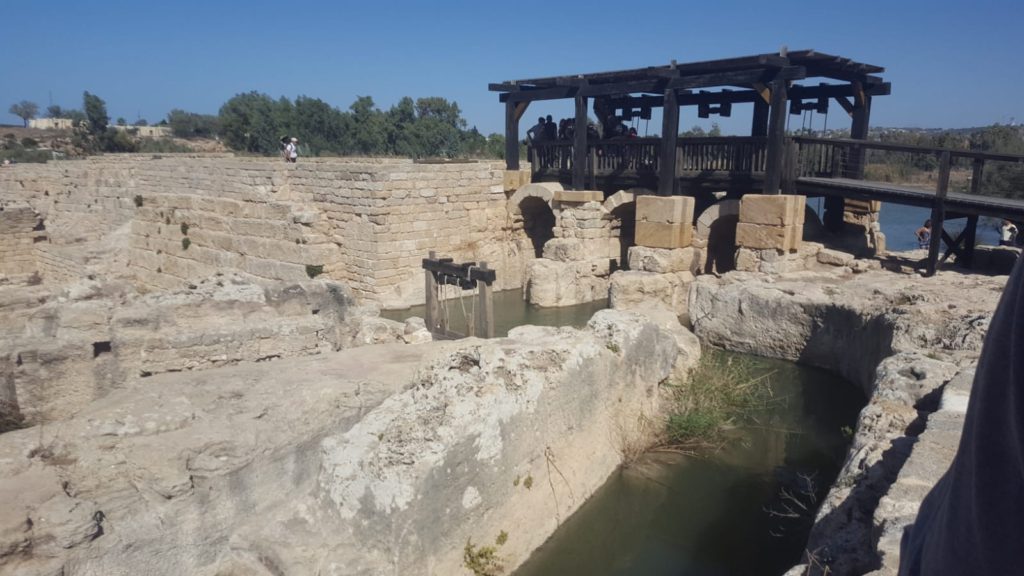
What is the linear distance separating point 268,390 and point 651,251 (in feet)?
25.5

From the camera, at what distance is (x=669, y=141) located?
1118 centimetres

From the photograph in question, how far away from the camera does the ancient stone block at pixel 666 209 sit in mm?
11016

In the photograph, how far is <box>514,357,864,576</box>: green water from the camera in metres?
4.47

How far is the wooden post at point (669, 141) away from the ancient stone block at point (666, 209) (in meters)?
0.25

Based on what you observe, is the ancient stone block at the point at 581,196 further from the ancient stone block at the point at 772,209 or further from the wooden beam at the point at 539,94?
the ancient stone block at the point at 772,209

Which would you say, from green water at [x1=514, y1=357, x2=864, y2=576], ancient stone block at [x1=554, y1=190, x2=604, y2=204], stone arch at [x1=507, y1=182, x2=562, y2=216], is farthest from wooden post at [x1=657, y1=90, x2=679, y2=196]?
green water at [x1=514, y1=357, x2=864, y2=576]

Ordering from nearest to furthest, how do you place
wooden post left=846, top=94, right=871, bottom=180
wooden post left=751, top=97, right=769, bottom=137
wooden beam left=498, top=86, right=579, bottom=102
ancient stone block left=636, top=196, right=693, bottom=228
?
ancient stone block left=636, top=196, right=693, bottom=228 < wooden post left=846, top=94, right=871, bottom=180 < wooden post left=751, top=97, right=769, bottom=137 < wooden beam left=498, top=86, right=579, bottom=102

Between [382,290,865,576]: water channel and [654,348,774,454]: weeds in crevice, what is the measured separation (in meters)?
0.10

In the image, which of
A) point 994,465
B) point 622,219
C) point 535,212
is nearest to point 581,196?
point 622,219

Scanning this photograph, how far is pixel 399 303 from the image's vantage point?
11.9 meters

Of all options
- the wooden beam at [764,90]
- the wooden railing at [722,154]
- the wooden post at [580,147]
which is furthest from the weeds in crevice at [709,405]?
the wooden post at [580,147]

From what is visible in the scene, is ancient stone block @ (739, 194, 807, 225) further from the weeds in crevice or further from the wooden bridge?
the weeds in crevice

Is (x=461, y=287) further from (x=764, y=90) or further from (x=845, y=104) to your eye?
(x=845, y=104)

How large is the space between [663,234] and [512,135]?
14.8 feet
